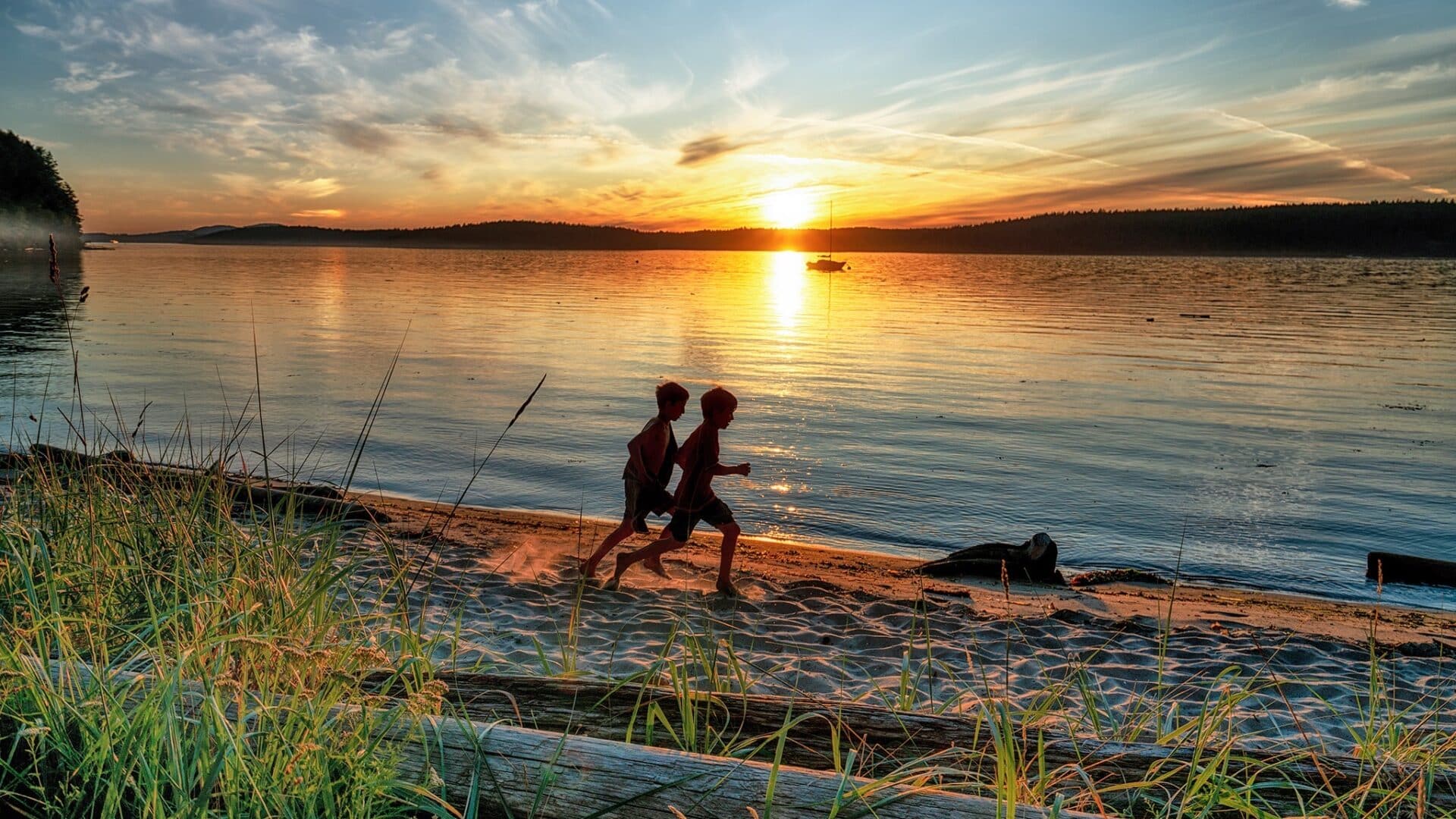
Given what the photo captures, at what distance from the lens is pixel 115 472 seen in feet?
18.2

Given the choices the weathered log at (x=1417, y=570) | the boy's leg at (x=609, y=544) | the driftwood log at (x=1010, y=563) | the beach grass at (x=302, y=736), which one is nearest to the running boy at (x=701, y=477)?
the boy's leg at (x=609, y=544)

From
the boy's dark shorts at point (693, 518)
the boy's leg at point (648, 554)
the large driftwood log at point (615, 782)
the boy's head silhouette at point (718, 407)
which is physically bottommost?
the boy's leg at point (648, 554)

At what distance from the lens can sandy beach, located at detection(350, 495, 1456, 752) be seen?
497 centimetres

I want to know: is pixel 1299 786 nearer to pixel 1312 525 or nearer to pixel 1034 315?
pixel 1312 525

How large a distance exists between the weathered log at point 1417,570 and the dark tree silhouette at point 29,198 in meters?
125

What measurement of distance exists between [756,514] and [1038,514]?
12.2ft

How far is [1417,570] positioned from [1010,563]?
428 centimetres

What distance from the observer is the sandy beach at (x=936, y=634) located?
196 inches

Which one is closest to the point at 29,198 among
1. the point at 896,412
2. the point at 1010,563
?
the point at 896,412

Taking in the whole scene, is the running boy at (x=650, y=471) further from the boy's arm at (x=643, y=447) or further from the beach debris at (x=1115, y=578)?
the beach debris at (x=1115, y=578)

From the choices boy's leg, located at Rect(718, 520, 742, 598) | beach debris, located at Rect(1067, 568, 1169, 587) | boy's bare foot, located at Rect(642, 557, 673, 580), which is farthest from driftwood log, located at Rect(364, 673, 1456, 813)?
beach debris, located at Rect(1067, 568, 1169, 587)

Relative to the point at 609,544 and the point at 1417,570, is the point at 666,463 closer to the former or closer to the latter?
the point at 609,544

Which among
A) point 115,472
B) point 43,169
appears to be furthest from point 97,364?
point 43,169

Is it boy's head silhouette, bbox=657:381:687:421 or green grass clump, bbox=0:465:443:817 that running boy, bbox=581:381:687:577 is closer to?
boy's head silhouette, bbox=657:381:687:421
